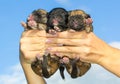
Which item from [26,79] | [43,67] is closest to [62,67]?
[43,67]

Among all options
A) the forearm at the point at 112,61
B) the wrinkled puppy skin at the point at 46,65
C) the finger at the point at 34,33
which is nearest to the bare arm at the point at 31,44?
the finger at the point at 34,33

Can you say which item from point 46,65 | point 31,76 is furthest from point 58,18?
point 31,76

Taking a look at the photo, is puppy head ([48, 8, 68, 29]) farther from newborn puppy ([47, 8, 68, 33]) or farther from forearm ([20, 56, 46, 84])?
forearm ([20, 56, 46, 84])

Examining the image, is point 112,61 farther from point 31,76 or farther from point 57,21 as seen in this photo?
point 31,76

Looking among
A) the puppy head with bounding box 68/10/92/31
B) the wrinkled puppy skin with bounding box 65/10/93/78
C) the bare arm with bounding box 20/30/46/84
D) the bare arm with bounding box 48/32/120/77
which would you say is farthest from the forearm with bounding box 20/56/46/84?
the puppy head with bounding box 68/10/92/31

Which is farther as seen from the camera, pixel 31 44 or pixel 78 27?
pixel 31 44

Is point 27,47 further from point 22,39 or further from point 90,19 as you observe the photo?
point 90,19
